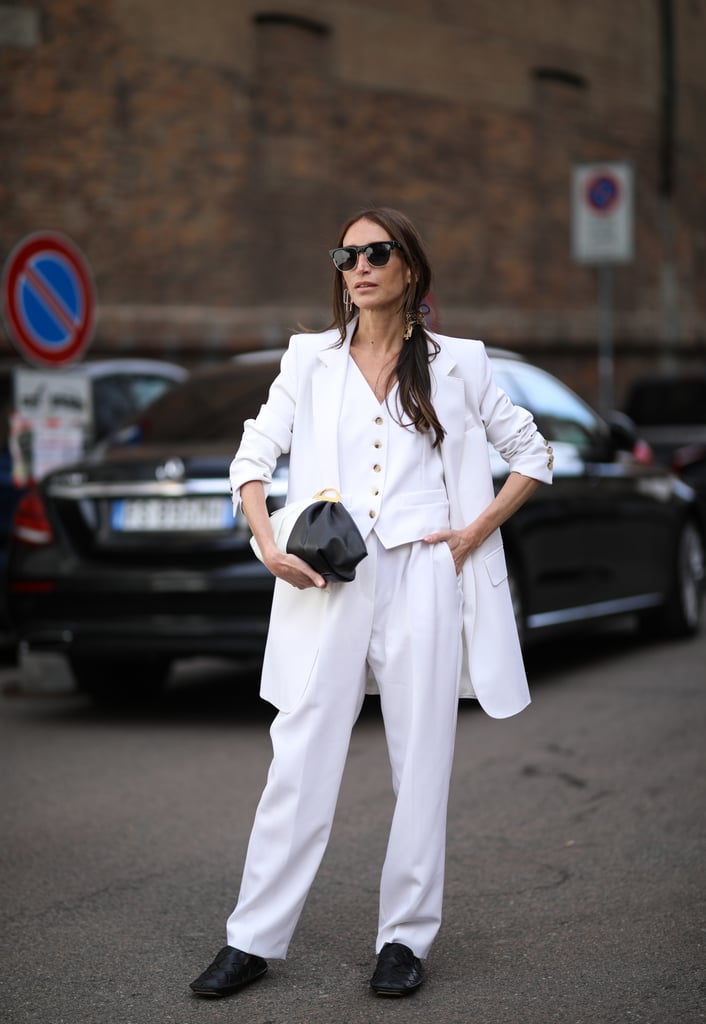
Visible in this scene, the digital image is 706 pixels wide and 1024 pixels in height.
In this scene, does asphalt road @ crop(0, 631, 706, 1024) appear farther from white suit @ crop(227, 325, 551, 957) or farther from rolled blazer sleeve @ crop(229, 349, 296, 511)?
rolled blazer sleeve @ crop(229, 349, 296, 511)

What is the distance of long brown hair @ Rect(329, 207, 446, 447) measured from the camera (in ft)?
12.6

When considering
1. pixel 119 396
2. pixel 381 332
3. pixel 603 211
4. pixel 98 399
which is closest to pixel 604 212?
pixel 603 211

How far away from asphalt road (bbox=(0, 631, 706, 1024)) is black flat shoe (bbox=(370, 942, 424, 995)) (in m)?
0.04

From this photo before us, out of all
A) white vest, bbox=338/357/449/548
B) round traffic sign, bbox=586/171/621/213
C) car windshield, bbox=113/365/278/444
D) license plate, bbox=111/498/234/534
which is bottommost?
license plate, bbox=111/498/234/534

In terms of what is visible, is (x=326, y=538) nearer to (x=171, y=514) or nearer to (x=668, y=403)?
(x=171, y=514)

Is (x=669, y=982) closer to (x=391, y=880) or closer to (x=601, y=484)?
(x=391, y=880)

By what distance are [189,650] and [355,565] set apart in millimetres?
3531

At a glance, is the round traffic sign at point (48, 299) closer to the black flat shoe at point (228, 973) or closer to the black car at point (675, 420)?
the black car at point (675, 420)

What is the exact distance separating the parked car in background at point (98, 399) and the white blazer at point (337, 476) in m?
5.66

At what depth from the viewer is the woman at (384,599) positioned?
378cm

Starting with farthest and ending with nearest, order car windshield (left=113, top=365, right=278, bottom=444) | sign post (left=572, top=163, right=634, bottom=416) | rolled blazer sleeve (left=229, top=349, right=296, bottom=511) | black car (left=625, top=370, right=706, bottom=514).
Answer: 1. sign post (left=572, top=163, right=634, bottom=416)
2. black car (left=625, top=370, right=706, bottom=514)
3. car windshield (left=113, top=365, right=278, bottom=444)
4. rolled blazer sleeve (left=229, top=349, right=296, bottom=511)

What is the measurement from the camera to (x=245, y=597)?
23.0 feet

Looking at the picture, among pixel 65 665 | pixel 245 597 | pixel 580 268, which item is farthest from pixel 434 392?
pixel 580 268

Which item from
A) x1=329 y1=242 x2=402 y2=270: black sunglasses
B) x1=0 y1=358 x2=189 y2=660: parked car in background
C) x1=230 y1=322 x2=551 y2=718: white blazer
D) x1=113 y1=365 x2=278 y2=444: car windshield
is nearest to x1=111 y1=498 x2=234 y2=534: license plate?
x1=113 y1=365 x2=278 y2=444: car windshield
